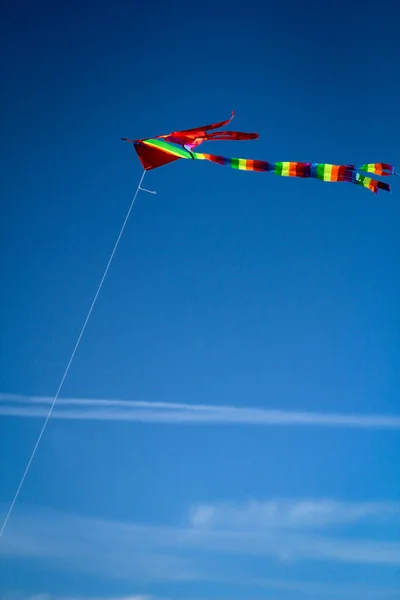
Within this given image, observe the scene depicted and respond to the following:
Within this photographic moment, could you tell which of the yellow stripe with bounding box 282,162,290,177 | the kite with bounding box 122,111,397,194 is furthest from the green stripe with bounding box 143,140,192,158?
the yellow stripe with bounding box 282,162,290,177

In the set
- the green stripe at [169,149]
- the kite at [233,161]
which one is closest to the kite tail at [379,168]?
the kite at [233,161]

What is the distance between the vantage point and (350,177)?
1427 centimetres

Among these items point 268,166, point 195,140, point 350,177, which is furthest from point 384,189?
point 195,140

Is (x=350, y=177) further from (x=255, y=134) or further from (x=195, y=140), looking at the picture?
(x=195, y=140)

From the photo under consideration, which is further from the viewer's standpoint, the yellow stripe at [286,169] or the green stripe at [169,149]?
the green stripe at [169,149]

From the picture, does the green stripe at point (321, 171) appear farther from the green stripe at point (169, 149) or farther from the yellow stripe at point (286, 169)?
the green stripe at point (169, 149)

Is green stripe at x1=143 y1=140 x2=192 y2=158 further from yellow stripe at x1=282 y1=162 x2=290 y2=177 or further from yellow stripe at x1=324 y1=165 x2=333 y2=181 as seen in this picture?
yellow stripe at x1=324 y1=165 x2=333 y2=181

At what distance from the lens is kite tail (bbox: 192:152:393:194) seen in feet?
46.6

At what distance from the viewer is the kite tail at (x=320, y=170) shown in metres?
14.2

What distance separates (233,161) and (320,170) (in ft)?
5.35

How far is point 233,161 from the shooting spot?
14734 mm

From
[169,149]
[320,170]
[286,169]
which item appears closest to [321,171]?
[320,170]

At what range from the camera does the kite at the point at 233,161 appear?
14250 mm

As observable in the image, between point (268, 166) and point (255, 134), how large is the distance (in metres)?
0.65
